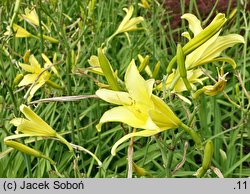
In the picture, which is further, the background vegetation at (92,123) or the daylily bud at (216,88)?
the background vegetation at (92,123)


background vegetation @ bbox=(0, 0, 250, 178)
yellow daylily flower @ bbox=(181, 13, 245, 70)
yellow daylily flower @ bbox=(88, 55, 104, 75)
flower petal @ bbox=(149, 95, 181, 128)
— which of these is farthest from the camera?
background vegetation @ bbox=(0, 0, 250, 178)

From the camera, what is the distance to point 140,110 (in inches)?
48.1

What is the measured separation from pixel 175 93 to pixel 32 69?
0.85 m

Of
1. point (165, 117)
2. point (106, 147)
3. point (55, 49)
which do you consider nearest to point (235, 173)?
point (106, 147)

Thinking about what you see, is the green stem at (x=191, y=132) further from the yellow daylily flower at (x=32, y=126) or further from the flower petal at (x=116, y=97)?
the yellow daylily flower at (x=32, y=126)

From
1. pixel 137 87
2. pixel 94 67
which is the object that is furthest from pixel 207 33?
pixel 94 67

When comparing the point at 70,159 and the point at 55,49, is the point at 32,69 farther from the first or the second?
the point at 55,49

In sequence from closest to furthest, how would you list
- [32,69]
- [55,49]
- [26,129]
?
[26,129] < [32,69] < [55,49]

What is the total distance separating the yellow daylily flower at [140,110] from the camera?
1.16 meters

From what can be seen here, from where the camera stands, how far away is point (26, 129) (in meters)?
1.41

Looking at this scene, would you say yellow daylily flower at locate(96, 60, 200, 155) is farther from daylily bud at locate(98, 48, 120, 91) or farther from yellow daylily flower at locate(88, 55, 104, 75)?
yellow daylily flower at locate(88, 55, 104, 75)

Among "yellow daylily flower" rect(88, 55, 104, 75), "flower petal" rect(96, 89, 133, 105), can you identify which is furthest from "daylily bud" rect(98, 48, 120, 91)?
"yellow daylily flower" rect(88, 55, 104, 75)

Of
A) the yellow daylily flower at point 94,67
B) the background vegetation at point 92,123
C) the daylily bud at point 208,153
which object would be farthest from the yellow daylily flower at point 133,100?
the background vegetation at point 92,123

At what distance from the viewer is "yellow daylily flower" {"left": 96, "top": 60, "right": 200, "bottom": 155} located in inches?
45.8
